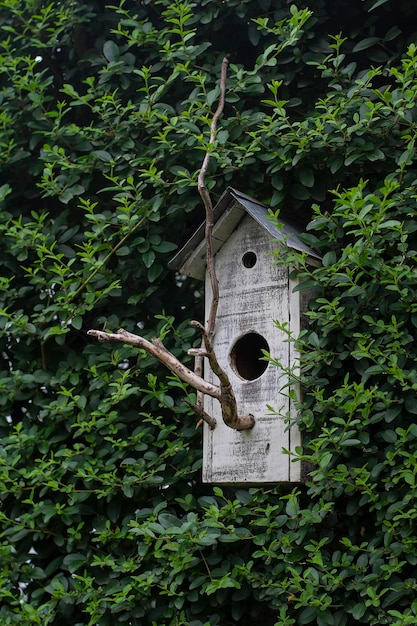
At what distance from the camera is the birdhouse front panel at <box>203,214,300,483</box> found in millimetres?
2777

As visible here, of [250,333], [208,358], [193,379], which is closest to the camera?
[208,358]

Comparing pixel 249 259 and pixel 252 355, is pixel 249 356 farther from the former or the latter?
pixel 249 259

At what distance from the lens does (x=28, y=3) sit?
12.3 feet

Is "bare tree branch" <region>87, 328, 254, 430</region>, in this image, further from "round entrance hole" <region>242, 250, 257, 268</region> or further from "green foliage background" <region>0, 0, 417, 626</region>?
"round entrance hole" <region>242, 250, 257, 268</region>

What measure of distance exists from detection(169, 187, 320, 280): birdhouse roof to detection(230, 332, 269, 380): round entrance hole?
30cm

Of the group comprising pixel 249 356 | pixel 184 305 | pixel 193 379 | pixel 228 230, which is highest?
pixel 228 230

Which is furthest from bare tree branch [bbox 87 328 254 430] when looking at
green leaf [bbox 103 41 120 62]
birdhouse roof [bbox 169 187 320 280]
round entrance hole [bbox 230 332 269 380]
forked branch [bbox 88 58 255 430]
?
green leaf [bbox 103 41 120 62]

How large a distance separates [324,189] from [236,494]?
1.02 metres

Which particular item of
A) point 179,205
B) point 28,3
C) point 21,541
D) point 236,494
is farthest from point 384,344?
point 28,3

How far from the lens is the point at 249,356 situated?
2996 mm

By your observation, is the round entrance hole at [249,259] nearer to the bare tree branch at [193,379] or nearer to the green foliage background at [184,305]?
the green foliage background at [184,305]

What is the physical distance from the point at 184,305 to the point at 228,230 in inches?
22.1

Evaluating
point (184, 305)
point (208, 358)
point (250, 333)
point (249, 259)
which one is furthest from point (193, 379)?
point (184, 305)

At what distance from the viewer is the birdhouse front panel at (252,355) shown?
2777 mm
